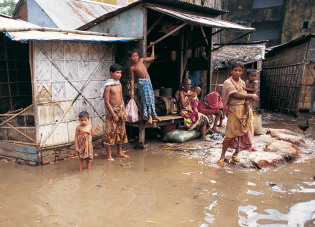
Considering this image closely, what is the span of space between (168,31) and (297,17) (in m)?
17.0

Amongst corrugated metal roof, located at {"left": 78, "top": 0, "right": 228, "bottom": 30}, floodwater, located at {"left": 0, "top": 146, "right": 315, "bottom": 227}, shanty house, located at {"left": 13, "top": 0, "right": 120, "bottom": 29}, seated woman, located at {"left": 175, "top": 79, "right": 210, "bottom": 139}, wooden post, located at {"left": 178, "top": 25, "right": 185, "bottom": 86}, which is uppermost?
shanty house, located at {"left": 13, "top": 0, "right": 120, "bottom": 29}

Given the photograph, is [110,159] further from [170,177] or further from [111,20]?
[111,20]

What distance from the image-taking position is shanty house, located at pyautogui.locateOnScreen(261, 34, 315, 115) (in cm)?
1091

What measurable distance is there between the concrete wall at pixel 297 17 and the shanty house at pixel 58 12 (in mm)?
15588

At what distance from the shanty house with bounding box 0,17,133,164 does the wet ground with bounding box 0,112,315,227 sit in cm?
55

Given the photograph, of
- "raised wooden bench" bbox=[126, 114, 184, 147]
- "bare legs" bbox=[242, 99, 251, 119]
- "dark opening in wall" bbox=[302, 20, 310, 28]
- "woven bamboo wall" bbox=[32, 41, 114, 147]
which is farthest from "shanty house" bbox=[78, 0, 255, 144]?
"dark opening in wall" bbox=[302, 20, 310, 28]

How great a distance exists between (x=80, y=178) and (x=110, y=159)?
1041 mm

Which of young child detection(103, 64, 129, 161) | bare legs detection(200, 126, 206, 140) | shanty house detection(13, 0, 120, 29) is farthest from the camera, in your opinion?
shanty house detection(13, 0, 120, 29)

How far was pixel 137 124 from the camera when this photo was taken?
623cm

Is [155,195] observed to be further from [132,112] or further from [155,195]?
[132,112]

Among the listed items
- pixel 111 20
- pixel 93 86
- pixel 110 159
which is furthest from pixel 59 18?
pixel 110 159

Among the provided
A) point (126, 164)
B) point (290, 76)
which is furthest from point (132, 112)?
point (290, 76)

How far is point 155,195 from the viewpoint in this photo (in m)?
3.73

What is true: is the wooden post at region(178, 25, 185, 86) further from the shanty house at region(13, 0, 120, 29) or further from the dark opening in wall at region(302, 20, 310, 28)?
the dark opening in wall at region(302, 20, 310, 28)
